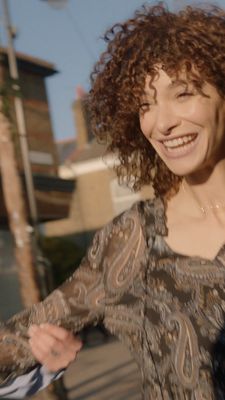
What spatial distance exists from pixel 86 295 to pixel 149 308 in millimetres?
212

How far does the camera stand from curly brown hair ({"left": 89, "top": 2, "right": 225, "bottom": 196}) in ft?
6.07

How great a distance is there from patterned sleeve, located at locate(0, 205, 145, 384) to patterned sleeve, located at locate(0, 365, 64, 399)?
18 millimetres

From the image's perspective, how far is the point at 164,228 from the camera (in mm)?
1962

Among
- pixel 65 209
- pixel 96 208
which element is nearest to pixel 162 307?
pixel 65 209

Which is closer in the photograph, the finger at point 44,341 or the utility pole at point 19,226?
the finger at point 44,341

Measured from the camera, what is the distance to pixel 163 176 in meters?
2.11

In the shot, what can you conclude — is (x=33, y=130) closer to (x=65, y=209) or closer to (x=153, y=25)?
(x=65, y=209)

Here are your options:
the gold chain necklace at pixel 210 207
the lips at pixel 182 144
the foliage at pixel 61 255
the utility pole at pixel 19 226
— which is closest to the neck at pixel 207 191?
the gold chain necklace at pixel 210 207

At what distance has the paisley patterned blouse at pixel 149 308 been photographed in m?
1.75

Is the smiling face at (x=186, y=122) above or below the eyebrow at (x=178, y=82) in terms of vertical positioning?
below

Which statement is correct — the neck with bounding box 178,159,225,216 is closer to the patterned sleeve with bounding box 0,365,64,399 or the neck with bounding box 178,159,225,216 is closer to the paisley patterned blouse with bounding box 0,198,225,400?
the paisley patterned blouse with bounding box 0,198,225,400

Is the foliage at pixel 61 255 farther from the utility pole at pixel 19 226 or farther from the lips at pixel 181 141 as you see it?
the lips at pixel 181 141

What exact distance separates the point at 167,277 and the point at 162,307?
76 mm

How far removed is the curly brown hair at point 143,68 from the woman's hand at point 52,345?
47cm
